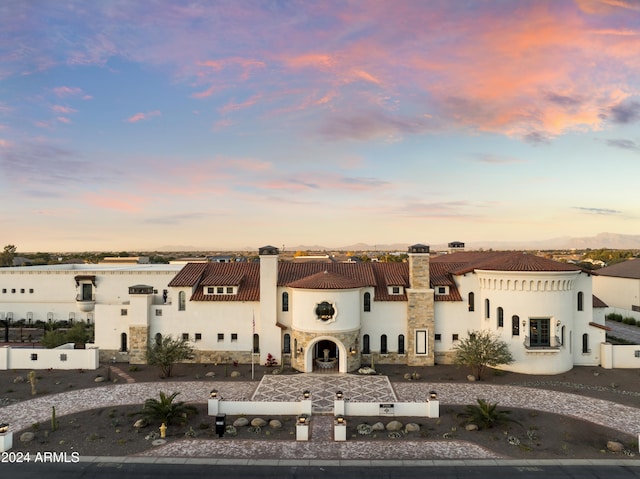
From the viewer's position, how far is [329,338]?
32188 mm

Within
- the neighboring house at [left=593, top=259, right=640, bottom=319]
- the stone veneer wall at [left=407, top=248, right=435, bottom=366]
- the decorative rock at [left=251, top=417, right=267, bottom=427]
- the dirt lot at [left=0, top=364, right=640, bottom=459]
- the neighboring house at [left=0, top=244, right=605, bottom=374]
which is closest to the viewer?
the dirt lot at [left=0, top=364, right=640, bottom=459]

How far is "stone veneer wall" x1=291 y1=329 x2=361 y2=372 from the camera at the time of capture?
106 feet

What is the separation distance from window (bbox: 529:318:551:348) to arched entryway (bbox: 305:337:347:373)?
1510cm

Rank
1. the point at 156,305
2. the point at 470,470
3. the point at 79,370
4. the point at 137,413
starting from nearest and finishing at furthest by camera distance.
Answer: the point at 470,470
the point at 137,413
the point at 79,370
the point at 156,305

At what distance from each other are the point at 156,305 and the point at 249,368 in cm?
1021

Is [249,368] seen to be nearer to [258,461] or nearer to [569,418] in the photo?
[258,461]

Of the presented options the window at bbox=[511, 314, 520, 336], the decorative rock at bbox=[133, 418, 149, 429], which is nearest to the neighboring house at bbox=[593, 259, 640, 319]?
the window at bbox=[511, 314, 520, 336]

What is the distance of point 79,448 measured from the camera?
20.0 m

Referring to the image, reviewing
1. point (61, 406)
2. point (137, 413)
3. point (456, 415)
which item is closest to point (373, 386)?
point (456, 415)

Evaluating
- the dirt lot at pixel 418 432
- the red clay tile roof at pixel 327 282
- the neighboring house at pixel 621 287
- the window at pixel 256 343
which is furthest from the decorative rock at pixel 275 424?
the neighboring house at pixel 621 287

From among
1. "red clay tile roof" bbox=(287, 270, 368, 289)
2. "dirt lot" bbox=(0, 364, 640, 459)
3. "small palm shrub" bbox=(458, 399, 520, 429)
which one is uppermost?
"red clay tile roof" bbox=(287, 270, 368, 289)

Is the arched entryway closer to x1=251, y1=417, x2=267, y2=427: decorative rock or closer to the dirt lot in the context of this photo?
the dirt lot

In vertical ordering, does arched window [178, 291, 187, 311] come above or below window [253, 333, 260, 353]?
above

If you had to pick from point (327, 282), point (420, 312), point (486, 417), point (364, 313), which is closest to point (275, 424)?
point (486, 417)
